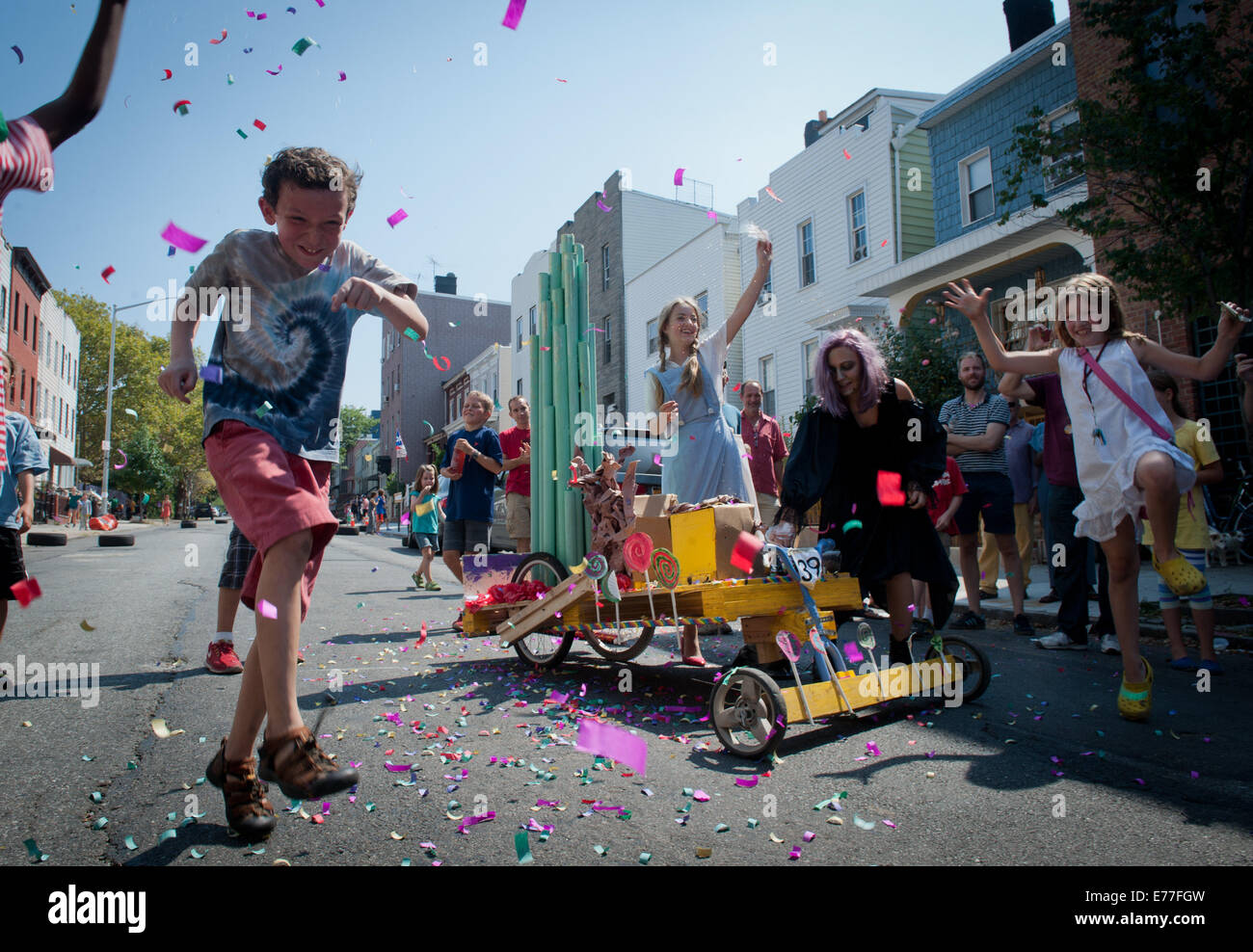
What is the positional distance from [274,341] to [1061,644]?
5.28m

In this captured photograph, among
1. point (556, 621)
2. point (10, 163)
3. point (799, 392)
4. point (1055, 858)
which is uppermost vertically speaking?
point (799, 392)

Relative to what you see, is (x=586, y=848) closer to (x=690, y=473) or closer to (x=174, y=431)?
(x=690, y=473)

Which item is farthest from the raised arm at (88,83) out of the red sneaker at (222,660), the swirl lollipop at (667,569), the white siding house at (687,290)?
the white siding house at (687,290)

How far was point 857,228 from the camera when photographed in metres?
18.7

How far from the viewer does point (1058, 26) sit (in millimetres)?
14117

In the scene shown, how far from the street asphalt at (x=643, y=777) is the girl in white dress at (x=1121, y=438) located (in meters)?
0.60

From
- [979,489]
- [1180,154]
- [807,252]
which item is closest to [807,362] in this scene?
[807,252]

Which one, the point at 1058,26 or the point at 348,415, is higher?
the point at 348,415

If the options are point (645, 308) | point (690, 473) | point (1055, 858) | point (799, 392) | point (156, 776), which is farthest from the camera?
point (645, 308)

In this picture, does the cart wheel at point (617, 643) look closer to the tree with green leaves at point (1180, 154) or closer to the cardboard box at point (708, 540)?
the cardboard box at point (708, 540)

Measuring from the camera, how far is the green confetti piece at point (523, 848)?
2.16 metres

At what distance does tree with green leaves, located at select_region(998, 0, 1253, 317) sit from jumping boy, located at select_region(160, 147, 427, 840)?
7.39 meters
